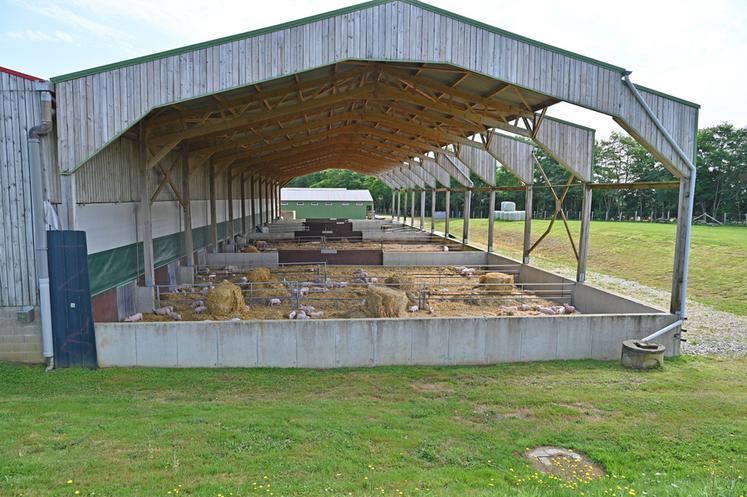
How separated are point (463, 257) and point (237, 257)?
974 cm

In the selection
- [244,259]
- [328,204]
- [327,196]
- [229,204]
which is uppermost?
[327,196]

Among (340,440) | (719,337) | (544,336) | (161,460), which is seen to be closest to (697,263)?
(719,337)

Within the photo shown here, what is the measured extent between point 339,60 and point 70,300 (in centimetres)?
695

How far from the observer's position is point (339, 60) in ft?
34.0

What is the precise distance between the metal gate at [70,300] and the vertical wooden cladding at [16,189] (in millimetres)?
487

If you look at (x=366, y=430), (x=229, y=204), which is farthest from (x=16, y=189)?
(x=229, y=204)

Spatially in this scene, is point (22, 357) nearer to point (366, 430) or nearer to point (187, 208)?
point (366, 430)

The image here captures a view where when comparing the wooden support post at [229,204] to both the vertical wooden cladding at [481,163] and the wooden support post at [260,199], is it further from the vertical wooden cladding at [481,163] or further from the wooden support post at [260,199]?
the wooden support post at [260,199]

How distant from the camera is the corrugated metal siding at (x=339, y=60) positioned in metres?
9.32

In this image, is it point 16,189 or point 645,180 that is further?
point 645,180

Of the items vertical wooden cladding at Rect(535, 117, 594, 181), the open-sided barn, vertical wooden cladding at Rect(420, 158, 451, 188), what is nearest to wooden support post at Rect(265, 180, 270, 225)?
vertical wooden cladding at Rect(420, 158, 451, 188)

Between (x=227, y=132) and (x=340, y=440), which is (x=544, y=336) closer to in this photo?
(x=340, y=440)

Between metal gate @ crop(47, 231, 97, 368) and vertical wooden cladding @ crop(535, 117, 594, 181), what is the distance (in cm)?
1226

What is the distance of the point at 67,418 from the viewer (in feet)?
22.8
